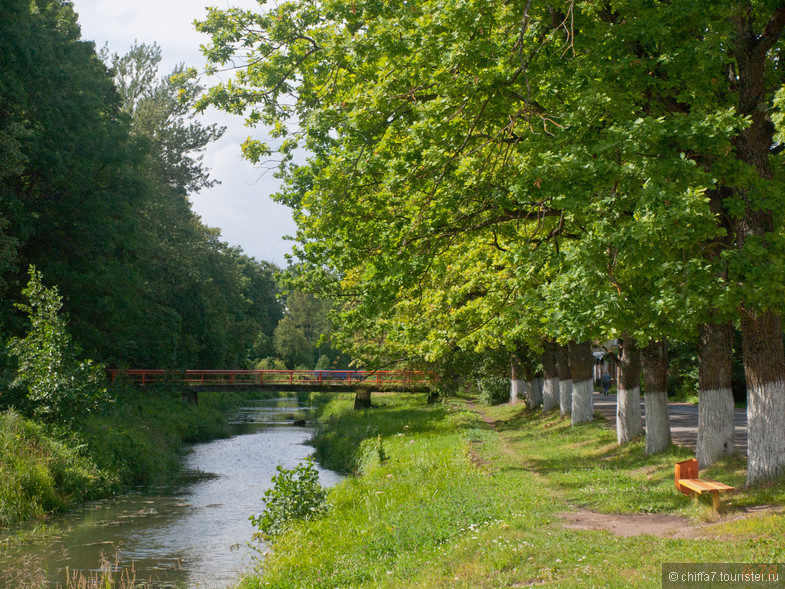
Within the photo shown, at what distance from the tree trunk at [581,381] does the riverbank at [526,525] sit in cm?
307

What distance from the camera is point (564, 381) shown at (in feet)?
88.3

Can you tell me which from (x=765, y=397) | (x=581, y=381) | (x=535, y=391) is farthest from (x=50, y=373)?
(x=535, y=391)

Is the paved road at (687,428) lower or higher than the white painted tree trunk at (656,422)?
lower

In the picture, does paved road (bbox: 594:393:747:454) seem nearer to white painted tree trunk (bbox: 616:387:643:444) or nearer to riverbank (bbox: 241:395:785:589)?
white painted tree trunk (bbox: 616:387:643:444)

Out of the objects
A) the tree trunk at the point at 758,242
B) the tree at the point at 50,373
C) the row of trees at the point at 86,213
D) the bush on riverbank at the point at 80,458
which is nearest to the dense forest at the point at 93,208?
the row of trees at the point at 86,213

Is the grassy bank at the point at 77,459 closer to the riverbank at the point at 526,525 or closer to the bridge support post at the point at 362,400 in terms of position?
the riverbank at the point at 526,525

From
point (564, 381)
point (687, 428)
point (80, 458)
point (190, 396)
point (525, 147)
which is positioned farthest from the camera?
point (190, 396)

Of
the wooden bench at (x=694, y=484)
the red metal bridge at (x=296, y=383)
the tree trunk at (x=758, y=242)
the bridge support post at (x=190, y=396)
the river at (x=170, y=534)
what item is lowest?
the river at (x=170, y=534)

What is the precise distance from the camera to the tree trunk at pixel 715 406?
517 inches

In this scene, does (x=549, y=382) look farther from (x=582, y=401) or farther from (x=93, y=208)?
(x=93, y=208)

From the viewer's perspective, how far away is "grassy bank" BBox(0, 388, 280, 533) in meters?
17.9

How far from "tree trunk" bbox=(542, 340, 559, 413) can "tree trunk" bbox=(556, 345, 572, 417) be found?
2.93m

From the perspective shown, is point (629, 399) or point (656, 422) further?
point (629, 399)

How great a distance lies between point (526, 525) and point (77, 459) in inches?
644
